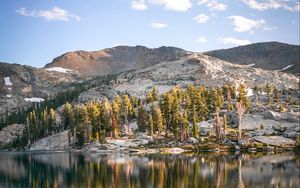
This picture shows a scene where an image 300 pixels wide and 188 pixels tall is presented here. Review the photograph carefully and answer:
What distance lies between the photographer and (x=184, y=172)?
3004 inches

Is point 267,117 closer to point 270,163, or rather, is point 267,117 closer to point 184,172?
point 270,163

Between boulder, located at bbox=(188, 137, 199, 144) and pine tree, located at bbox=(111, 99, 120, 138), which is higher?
pine tree, located at bbox=(111, 99, 120, 138)

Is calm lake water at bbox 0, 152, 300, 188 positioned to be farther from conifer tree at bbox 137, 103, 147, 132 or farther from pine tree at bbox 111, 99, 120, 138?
conifer tree at bbox 137, 103, 147, 132

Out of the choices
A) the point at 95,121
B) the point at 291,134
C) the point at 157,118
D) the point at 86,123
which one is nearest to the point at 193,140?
the point at 157,118

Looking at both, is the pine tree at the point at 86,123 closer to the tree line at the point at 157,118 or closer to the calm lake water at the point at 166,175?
the tree line at the point at 157,118

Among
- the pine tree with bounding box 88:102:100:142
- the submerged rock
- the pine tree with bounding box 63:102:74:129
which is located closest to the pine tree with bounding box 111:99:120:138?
the pine tree with bounding box 88:102:100:142

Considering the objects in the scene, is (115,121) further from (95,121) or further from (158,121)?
(158,121)

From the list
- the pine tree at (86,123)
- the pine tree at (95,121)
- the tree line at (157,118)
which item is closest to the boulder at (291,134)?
the tree line at (157,118)

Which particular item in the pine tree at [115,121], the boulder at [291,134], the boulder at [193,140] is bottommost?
the boulder at [193,140]

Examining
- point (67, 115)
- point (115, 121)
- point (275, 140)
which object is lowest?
point (275, 140)

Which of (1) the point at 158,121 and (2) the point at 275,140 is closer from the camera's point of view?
(2) the point at 275,140

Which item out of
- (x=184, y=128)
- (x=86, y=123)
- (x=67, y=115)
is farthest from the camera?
(x=67, y=115)

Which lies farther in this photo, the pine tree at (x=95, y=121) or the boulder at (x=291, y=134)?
the pine tree at (x=95, y=121)

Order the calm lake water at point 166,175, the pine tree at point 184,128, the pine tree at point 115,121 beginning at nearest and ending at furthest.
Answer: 1. the calm lake water at point 166,175
2. the pine tree at point 184,128
3. the pine tree at point 115,121
